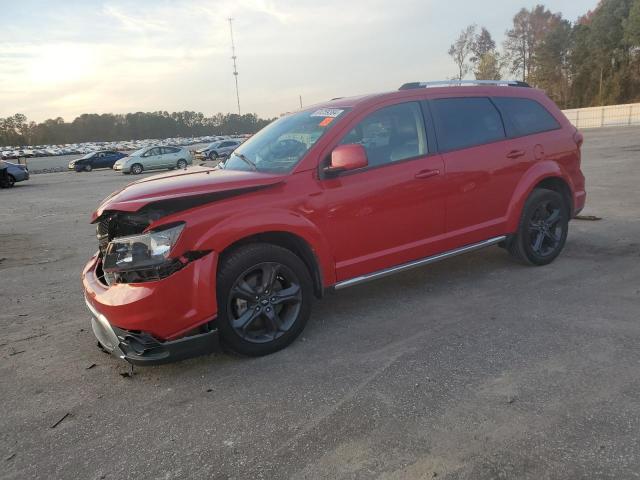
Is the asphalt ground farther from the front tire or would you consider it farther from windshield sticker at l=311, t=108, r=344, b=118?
windshield sticker at l=311, t=108, r=344, b=118

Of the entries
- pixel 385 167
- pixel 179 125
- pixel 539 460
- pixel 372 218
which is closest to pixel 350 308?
pixel 372 218

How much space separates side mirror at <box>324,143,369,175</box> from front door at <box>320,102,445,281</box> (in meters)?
0.22

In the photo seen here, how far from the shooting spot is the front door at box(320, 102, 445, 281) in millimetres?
3928

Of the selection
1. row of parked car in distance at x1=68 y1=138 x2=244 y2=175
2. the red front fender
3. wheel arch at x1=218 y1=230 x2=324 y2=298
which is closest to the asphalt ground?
wheel arch at x1=218 y1=230 x2=324 y2=298

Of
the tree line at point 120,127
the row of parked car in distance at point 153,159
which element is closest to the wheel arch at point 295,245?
the row of parked car in distance at point 153,159

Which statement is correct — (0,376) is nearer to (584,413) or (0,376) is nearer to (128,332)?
(128,332)

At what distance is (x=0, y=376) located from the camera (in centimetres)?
366

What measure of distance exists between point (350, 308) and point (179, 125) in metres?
146

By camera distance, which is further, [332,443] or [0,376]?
[0,376]

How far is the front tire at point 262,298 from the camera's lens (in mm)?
3441

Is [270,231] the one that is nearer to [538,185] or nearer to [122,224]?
[122,224]

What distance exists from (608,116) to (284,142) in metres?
48.8

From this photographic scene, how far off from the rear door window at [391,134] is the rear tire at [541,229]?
1.57 m

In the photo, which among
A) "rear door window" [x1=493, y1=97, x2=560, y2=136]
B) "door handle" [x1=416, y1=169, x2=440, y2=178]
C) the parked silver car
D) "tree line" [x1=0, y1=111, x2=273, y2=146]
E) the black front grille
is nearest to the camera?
the black front grille
